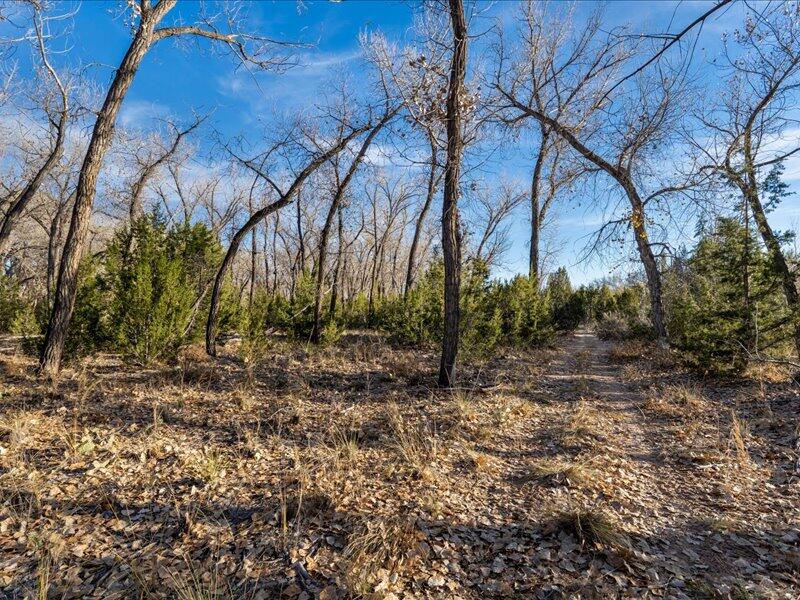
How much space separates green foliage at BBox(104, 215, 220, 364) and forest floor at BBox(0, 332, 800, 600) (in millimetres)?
878

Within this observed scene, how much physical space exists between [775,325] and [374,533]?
30.9 ft

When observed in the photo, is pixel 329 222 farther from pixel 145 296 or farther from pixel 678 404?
pixel 678 404

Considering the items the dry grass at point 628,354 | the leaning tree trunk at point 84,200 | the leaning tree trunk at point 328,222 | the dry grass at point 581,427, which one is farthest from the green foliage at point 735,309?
the leaning tree trunk at point 84,200

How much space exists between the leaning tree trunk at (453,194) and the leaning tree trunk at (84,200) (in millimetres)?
5281

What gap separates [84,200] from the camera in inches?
244

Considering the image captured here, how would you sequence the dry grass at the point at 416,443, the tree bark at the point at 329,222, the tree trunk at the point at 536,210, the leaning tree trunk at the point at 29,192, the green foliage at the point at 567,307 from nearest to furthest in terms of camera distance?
the dry grass at the point at 416,443 → the leaning tree trunk at the point at 29,192 → the tree bark at the point at 329,222 → the tree trunk at the point at 536,210 → the green foliage at the point at 567,307

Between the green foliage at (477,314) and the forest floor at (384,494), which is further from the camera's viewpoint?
the green foliage at (477,314)

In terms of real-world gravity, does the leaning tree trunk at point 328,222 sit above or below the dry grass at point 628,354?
above

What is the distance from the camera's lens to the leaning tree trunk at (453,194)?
6.25m

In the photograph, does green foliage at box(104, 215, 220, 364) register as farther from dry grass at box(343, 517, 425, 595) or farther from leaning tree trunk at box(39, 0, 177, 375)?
dry grass at box(343, 517, 425, 595)

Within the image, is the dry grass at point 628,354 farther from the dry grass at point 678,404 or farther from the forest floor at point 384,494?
the forest floor at point 384,494

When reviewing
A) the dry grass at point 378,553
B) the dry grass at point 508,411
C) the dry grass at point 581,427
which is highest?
the dry grass at point 508,411

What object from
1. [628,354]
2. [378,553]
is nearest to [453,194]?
[378,553]

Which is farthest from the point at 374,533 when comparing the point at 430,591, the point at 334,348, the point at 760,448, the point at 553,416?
the point at 334,348
